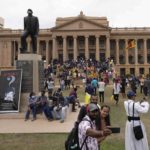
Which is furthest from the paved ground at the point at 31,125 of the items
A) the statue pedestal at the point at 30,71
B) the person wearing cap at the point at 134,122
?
the person wearing cap at the point at 134,122

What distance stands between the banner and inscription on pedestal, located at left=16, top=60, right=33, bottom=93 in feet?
0.87

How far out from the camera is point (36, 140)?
519 inches

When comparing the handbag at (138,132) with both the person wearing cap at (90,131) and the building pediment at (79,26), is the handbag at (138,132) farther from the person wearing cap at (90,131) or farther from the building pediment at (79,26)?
the building pediment at (79,26)

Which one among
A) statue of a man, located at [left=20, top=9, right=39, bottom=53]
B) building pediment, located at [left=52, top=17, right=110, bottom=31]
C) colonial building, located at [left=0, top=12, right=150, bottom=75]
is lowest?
statue of a man, located at [left=20, top=9, right=39, bottom=53]

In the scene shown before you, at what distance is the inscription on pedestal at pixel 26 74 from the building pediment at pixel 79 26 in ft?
217

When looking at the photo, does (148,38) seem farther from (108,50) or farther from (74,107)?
(74,107)

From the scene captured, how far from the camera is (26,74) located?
19422mm

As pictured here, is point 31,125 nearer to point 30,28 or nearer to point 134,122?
point 30,28

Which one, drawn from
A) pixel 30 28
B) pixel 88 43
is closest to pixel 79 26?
pixel 88 43

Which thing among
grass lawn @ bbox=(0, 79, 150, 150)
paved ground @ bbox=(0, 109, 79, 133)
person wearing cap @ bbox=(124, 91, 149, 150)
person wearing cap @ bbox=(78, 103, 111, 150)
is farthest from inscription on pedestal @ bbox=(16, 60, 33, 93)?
person wearing cap @ bbox=(78, 103, 111, 150)

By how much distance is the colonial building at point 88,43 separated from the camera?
3364 inches

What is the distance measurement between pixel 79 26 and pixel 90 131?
7990 cm

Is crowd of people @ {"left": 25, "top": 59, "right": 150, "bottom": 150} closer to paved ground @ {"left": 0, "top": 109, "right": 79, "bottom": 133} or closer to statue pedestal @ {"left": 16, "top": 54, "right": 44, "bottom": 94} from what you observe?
paved ground @ {"left": 0, "top": 109, "right": 79, "bottom": 133}

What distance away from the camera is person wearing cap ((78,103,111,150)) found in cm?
625
